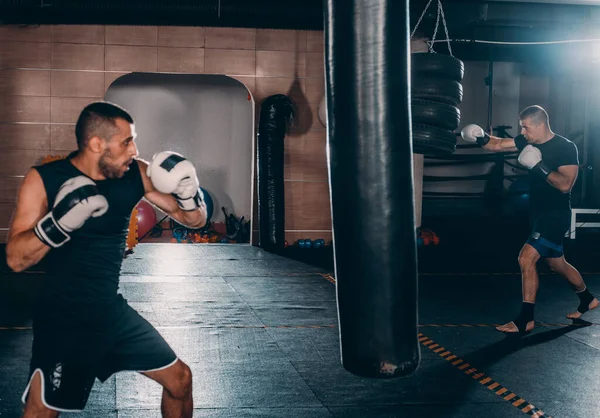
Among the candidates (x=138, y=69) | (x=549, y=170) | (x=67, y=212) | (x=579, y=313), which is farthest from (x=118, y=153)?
(x=138, y=69)

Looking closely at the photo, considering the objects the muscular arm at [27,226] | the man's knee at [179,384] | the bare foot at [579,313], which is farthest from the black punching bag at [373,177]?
the bare foot at [579,313]

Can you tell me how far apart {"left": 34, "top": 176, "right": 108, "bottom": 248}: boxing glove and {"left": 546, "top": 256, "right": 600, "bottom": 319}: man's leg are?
14.0ft

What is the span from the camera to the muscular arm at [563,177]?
5.60m

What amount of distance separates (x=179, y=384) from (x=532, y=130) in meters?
3.97

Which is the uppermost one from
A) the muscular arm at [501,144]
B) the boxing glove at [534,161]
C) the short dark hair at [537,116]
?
the short dark hair at [537,116]

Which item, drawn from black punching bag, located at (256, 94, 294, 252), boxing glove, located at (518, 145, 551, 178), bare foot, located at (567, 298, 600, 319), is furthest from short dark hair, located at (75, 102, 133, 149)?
black punching bag, located at (256, 94, 294, 252)

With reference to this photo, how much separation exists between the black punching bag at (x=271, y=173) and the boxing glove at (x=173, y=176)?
319 inches

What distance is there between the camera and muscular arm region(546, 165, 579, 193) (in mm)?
5598

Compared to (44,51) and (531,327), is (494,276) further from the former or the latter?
(44,51)

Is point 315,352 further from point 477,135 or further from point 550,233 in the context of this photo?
point 477,135

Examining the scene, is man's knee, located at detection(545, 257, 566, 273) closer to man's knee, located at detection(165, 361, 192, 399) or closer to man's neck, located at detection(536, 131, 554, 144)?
man's neck, located at detection(536, 131, 554, 144)

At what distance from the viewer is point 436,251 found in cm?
1130

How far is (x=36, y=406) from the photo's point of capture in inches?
102

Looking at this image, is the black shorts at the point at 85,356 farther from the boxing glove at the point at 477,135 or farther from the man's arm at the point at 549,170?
the boxing glove at the point at 477,135
